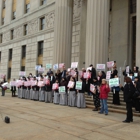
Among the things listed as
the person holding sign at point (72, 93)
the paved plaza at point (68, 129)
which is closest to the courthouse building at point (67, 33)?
the person holding sign at point (72, 93)

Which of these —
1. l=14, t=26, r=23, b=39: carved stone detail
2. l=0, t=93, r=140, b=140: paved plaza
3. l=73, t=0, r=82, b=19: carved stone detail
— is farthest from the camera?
l=14, t=26, r=23, b=39: carved stone detail

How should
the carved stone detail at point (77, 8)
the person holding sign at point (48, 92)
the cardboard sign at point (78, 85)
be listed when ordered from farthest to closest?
the carved stone detail at point (77, 8) → the person holding sign at point (48, 92) → the cardboard sign at point (78, 85)

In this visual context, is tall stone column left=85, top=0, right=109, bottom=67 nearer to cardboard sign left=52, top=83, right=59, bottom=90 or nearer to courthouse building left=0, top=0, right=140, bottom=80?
courthouse building left=0, top=0, right=140, bottom=80

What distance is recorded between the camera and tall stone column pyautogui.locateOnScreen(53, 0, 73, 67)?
18.6 metres

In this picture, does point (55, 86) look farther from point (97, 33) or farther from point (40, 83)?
point (97, 33)

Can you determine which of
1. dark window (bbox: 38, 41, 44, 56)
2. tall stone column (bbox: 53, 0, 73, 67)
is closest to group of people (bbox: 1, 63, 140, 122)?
tall stone column (bbox: 53, 0, 73, 67)

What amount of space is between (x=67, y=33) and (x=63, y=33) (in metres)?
0.38

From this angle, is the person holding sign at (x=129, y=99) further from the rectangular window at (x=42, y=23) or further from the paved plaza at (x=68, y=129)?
the rectangular window at (x=42, y=23)

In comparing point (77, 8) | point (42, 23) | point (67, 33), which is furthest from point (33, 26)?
point (67, 33)

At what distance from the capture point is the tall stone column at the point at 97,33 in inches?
579

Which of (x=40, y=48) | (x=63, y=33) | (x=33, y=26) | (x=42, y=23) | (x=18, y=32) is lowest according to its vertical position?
(x=40, y=48)

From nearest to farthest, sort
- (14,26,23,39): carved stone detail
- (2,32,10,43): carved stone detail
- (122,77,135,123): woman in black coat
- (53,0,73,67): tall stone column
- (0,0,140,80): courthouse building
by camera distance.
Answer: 1. (122,77,135,123): woman in black coat
2. (0,0,140,80): courthouse building
3. (53,0,73,67): tall stone column
4. (14,26,23,39): carved stone detail
5. (2,32,10,43): carved stone detail

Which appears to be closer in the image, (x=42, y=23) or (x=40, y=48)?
(x=40, y=48)

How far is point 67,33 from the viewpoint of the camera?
18.8 metres
